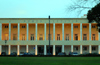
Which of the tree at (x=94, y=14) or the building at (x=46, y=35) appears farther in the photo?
the building at (x=46, y=35)

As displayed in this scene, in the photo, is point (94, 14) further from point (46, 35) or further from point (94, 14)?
point (46, 35)

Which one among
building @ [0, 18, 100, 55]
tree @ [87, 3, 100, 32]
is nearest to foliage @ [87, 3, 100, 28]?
tree @ [87, 3, 100, 32]

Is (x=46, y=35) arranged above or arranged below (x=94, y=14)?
below

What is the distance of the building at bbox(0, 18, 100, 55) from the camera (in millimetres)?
73750

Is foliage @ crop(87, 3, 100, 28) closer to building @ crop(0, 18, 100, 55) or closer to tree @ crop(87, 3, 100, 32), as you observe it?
tree @ crop(87, 3, 100, 32)

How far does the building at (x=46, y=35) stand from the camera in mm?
73750

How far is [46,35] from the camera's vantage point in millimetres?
77250

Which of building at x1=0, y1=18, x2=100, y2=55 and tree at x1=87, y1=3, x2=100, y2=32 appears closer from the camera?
tree at x1=87, y1=3, x2=100, y2=32

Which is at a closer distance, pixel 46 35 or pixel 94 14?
pixel 94 14

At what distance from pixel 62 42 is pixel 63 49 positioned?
7.10 ft

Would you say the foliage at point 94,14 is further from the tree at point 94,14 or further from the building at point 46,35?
the building at point 46,35

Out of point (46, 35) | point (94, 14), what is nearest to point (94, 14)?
point (94, 14)

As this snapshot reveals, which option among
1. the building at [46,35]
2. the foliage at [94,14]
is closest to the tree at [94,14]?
the foliage at [94,14]

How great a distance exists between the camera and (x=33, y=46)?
3022 inches
